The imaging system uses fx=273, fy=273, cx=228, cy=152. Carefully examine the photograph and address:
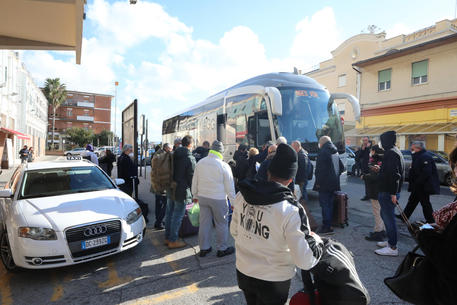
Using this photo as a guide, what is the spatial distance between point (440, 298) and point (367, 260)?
2942 mm

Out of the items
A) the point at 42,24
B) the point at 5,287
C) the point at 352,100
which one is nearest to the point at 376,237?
the point at 352,100

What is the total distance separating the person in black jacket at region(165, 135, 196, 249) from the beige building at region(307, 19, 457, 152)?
524 inches

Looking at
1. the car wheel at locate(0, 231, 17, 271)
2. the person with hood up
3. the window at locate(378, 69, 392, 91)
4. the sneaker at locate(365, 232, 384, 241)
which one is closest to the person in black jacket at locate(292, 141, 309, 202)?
the sneaker at locate(365, 232, 384, 241)

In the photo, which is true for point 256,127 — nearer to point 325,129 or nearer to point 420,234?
point 325,129

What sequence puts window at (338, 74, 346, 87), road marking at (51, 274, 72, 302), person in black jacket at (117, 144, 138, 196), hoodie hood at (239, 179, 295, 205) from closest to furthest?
hoodie hood at (239, 179, 295, 205) < road marking at (51, 274, 72, 302) < person in black jacket at (117, 144, 138, 196) < window at (338, 74, 346, 87)

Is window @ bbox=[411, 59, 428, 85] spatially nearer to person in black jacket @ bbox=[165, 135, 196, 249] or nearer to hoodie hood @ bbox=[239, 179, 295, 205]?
person in black jacket @ bbox=[165, 135, 196, 249]

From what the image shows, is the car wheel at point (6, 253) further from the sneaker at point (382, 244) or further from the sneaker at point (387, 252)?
the sneaker at point (382, 244)

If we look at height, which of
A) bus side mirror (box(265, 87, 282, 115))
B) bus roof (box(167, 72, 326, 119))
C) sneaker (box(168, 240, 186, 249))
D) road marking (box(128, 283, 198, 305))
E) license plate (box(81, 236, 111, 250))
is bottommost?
road marking (box(128, 283, 198, 305))

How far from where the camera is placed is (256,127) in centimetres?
823

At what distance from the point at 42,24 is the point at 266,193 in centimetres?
626

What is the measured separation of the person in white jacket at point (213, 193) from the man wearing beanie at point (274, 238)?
218 centimetres

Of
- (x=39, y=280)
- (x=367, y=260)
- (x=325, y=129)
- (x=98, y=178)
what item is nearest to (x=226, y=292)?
(x=367, y=260)

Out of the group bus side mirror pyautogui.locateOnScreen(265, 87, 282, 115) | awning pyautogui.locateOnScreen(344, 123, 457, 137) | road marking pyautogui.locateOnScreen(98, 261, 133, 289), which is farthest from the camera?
awning pyautogui.locateOnScreen(344, 123, 457, 137)

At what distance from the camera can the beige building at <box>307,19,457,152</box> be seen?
1800 centimetres
